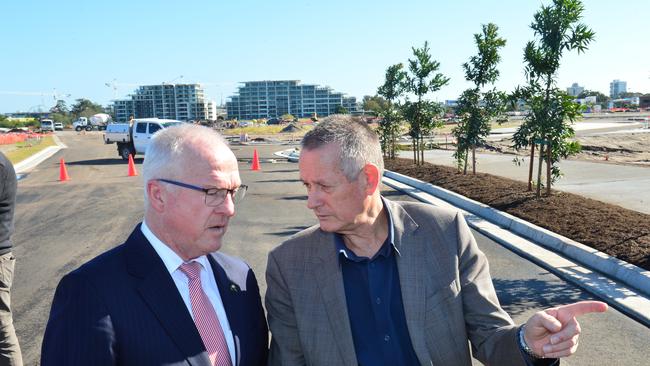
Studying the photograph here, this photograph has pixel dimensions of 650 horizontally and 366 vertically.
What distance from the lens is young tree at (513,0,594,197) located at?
10.9 meters

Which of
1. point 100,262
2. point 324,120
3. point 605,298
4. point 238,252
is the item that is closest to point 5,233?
point 100,262

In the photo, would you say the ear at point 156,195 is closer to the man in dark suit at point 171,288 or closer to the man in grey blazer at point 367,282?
Result: the man in dark suit at point 171,288

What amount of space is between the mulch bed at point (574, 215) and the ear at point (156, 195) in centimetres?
611

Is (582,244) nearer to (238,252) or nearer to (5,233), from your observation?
(238,252)

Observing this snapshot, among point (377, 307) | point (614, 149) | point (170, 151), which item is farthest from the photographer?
point (614, 149)

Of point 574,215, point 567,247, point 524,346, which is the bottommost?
point 567,247

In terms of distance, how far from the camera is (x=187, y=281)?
7.72 feet

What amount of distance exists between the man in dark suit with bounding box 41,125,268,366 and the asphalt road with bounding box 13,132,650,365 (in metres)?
3.29

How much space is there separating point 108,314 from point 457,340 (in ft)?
5.17

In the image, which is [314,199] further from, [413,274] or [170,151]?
[170,151]

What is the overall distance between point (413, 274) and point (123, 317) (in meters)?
1.32

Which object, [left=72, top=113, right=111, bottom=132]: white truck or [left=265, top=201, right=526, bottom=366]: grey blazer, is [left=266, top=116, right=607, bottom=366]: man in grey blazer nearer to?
[left=265, top=201, right=526, bottom=366]: grey blazer

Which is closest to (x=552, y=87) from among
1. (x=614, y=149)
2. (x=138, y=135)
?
(x=614, y=149)

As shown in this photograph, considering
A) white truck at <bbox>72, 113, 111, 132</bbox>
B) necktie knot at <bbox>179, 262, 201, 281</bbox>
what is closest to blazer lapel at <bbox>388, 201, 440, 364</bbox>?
necktie knot at <bbox>179, 262, 201, 281</bbox>
